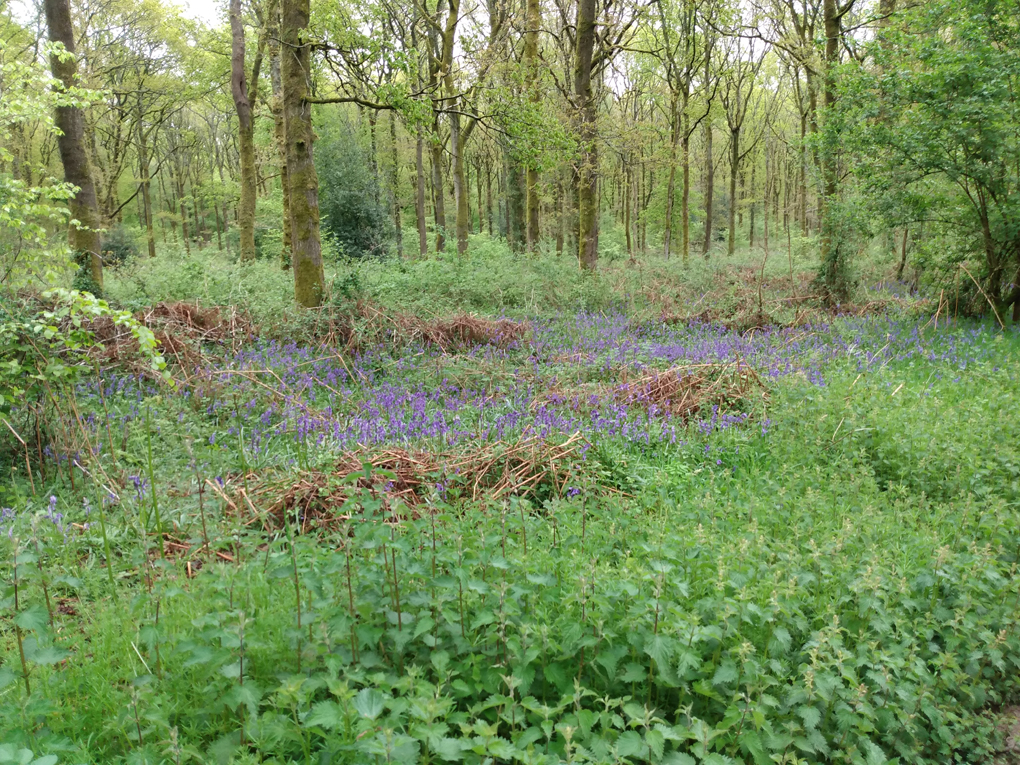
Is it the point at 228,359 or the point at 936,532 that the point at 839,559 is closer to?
the point at 936,532

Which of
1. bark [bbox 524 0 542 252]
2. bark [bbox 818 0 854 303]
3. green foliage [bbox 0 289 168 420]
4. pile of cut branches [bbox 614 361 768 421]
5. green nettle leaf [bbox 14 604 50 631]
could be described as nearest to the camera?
Result: green nettle leaf [bbox 14 604 50 631]

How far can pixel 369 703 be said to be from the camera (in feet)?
6.30

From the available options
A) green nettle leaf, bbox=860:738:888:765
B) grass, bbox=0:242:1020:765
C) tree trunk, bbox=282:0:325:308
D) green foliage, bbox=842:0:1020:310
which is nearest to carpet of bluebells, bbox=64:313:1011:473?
grass, bbox=0:242:1020:765

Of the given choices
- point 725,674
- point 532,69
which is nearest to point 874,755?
point 725,674

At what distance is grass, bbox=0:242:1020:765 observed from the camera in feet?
7.27

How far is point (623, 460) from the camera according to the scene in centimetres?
510

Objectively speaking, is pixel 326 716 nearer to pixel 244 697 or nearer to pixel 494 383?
pixel 244 697

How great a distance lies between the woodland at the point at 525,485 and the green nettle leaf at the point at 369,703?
0.05 meters

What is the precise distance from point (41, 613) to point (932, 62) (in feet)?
42.4

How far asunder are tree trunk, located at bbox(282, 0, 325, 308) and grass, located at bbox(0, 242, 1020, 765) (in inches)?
140

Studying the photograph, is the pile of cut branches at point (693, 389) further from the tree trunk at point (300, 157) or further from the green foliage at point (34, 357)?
the tree trunk at point (300, 157)

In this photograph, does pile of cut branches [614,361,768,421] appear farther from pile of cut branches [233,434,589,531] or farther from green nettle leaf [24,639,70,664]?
green nettle leaf [24,639,70,664]

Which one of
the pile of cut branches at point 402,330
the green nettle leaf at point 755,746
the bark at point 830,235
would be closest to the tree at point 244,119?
the pile of cut branches at point 402,330

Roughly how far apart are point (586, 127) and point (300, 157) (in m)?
8.20
